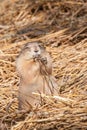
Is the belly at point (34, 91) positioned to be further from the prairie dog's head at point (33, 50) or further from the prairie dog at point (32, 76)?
the prairie dog's head at point (33, 50)

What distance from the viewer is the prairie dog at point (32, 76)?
15.4ft

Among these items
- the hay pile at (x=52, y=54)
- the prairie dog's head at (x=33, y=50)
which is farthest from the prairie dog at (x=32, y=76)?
the hay pile at (x=52, y=54)

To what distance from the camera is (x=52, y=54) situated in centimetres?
637

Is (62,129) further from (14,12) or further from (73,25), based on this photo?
(14,12)

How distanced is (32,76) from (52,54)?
1.69m

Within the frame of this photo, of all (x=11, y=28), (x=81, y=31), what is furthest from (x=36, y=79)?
(x=11, y=28)

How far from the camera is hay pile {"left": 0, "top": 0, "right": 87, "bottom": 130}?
4.35 metres

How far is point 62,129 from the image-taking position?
4.27 meters

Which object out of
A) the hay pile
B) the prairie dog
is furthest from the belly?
the hay pile

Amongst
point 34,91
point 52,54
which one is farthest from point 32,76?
point 52,54

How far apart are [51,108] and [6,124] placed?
357mm

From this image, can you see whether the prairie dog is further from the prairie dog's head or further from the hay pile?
the hay pile

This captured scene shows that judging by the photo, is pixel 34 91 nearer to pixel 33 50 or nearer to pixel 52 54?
pixel 33 50

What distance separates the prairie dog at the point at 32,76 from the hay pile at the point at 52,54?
0.44 feet
